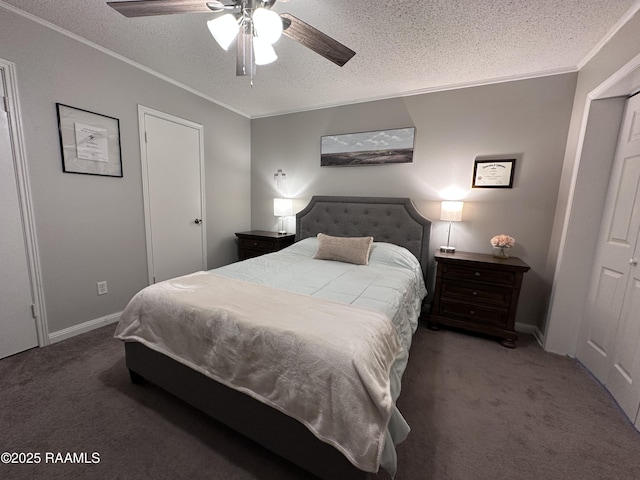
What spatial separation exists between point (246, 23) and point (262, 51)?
186 mm

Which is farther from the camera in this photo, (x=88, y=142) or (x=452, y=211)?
(x=452, y=211)

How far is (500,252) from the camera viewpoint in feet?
8.66

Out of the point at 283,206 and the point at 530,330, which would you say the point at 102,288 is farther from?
the point at 530,330

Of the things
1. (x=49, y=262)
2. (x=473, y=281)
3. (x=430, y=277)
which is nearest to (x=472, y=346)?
(x=473, y=281)

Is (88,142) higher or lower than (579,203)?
higher

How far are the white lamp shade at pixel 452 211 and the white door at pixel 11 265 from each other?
3.66 metres

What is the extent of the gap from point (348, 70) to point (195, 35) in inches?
52.1

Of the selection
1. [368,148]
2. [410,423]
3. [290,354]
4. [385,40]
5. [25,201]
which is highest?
[385,40]

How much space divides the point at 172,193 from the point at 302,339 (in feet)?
8.75

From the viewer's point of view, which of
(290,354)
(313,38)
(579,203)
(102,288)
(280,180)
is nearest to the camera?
(290,354)

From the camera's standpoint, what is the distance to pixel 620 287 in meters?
1.80

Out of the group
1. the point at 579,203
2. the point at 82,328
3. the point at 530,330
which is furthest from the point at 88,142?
the point at 530,330

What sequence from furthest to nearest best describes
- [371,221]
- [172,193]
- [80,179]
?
[371,221] < [172,193] < [80,179]

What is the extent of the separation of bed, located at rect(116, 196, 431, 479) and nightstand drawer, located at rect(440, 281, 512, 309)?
65 centimetres
